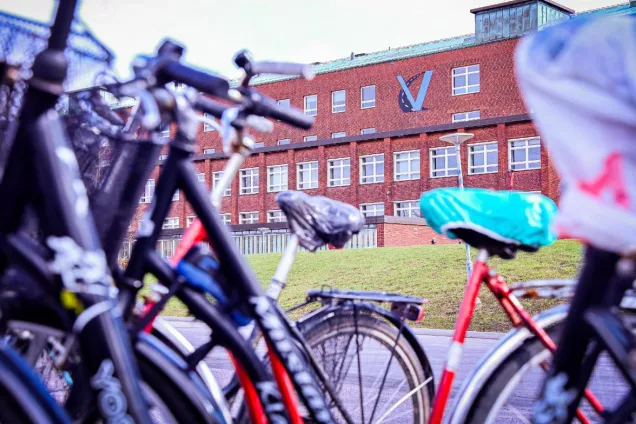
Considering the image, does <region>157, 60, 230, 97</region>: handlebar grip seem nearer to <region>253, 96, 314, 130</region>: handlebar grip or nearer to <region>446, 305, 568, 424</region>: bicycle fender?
<region>253, 96, 314, 130</region>: handlebar grip

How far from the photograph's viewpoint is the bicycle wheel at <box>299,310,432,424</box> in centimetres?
298

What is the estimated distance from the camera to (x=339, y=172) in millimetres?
49156

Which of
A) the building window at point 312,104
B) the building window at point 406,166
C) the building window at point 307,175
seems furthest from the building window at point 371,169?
the building window at point 312,104

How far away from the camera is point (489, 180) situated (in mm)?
44438

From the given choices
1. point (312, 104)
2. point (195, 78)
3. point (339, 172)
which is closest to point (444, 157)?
point (339, 172)

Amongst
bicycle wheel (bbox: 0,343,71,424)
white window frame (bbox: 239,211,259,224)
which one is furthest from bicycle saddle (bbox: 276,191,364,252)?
white window frame (bbox: 239,211,259,224)

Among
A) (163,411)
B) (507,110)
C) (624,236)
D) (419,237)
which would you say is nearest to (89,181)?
(163,411)

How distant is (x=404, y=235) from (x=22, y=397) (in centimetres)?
3827

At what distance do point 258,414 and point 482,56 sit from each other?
49.8m

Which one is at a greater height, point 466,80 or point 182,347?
point 466,80

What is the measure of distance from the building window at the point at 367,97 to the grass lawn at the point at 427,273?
79.5 feet

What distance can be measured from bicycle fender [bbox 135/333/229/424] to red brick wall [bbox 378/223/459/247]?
1322 inches

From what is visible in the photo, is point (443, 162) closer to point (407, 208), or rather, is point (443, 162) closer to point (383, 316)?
point (407, 208)

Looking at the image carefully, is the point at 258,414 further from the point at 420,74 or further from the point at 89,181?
the point at 420,74
